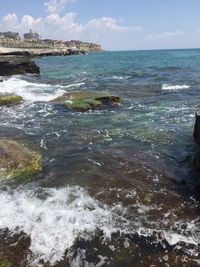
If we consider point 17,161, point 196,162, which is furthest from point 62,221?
point 196,162

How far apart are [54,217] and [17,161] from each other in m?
3.66

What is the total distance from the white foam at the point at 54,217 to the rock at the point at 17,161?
1295 millimetres

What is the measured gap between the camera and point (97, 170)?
1215 centimetres

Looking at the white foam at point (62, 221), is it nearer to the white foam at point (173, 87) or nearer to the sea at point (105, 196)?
the sea at point (105, 196)

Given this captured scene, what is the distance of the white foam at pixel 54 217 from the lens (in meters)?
8.23

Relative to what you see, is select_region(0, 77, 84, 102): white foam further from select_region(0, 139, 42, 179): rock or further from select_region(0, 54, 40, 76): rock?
select_region(0, 139, 42, 179): rock

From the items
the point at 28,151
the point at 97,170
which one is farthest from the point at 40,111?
the point at 97,170

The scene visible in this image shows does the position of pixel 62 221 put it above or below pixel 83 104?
below

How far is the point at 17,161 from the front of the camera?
487 inches

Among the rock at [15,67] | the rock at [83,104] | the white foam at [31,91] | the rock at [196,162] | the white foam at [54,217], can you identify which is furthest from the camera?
the rock at [15,67]

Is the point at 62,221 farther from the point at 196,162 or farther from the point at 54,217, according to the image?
the point at 196,162

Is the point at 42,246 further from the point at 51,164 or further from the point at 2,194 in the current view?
the point at 51,164

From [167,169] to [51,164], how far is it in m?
3.89

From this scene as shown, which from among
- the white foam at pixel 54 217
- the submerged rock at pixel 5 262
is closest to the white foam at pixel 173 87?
the white foam at pixel 54 217
